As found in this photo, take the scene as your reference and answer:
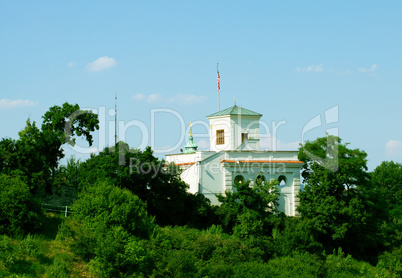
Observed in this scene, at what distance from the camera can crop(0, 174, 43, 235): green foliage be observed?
35406mm

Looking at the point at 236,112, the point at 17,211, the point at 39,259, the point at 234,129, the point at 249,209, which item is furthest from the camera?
the point at 236,112

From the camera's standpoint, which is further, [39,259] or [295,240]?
[295,240]

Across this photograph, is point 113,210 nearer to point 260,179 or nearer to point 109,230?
point 109,230

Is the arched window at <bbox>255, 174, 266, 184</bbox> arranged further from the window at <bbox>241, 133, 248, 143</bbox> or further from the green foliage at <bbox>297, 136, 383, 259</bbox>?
the window at <bbox>241, 133, 248, 143</bbox>

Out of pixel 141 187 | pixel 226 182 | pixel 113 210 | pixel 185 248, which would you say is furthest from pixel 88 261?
pixel 226 182

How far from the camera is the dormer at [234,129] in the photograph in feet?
162

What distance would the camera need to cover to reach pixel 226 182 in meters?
45.8

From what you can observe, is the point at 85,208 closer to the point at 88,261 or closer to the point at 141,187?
the point at 88,261

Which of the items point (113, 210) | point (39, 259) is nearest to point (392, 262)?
point (113, 210)

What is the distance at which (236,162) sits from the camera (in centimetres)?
4606

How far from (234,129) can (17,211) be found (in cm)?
1947

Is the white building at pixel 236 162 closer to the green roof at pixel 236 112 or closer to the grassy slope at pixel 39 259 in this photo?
the green roof at pixel 236 112

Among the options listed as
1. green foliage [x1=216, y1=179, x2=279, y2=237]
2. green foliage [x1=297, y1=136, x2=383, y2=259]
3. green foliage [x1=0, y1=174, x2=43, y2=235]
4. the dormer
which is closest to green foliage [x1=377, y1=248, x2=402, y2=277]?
green foliage [x1=297, y1=136, x2=383, y2=259]

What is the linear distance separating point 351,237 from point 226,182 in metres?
9.44
